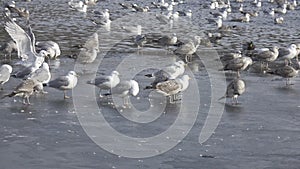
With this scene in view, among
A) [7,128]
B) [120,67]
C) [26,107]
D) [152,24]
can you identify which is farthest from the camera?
[152,24]

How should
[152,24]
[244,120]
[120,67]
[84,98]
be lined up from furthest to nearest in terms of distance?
[152,24]
[120,67]
[84,98]
[244,120]

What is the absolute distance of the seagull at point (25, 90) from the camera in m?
12.7

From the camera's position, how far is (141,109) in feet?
41.3

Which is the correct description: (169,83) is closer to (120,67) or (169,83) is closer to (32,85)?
(32,85)

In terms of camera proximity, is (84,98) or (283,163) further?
(84,98)

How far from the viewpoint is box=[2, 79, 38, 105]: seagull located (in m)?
12.7

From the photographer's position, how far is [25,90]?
A: 503 inches

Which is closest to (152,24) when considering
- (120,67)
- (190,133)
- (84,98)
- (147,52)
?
(147,52)

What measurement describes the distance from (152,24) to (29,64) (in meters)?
15.7

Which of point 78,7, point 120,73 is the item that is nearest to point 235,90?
point 120,73

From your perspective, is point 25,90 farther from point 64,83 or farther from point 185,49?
point 185,49

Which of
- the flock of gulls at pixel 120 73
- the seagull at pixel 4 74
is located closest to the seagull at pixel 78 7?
the flock of gulls at pixel 120 73

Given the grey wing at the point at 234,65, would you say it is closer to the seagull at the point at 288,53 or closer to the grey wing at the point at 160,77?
the seagull at the point at 288,53

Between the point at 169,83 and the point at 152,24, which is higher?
the point at 169,83
